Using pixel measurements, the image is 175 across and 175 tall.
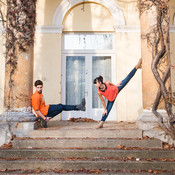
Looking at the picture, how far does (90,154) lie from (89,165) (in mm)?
293

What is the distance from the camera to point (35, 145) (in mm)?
3854

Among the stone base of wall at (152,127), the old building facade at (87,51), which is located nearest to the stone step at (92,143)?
the stone base of wall at (152,127)

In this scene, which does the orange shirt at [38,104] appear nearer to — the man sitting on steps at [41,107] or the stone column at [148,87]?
the man sitting on steps at [41,107]

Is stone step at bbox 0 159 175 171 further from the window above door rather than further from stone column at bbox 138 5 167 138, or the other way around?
the window above door

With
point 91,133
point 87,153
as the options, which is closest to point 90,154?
point 87,153

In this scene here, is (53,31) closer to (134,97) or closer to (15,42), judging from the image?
(15,42)

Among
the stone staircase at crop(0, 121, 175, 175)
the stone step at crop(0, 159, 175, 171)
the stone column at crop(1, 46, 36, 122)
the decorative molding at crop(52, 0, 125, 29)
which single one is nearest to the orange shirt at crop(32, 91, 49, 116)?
the stone column at crop(1, 46, 36, 122)

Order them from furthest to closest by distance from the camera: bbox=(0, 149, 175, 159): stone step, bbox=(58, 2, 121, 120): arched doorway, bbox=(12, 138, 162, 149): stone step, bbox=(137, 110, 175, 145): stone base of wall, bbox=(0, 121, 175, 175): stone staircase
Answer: bbox=(58, 2, 121, 120): arched doorway → bbox=(137, 110, 175, 145): stone base of wall → bbox=(12, 138, 162, 149): stone step → bbox=(0, 149, 175, 159): stone step → bbox=(0, 121, 175, 175): stone staircase

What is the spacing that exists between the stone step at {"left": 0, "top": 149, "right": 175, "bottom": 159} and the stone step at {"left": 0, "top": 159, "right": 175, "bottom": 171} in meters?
0.24

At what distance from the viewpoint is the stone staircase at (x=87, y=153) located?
323 centimetres

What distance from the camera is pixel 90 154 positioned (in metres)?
3.52

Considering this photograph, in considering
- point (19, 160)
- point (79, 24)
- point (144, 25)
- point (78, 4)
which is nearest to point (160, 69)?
point (144, 25)

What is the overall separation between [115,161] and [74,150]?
77 centimetres

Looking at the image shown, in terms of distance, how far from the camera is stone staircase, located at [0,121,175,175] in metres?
3.23
